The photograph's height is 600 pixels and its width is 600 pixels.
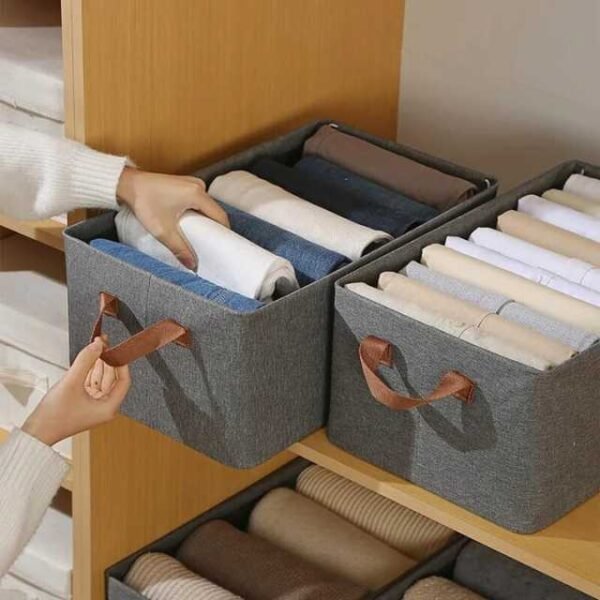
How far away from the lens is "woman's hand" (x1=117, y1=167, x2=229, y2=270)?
4.78 feet

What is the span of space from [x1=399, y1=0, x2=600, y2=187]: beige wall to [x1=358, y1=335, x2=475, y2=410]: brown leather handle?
515 mm

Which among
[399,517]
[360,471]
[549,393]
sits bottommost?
[399,517]

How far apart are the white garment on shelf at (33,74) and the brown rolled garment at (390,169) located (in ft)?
0.99

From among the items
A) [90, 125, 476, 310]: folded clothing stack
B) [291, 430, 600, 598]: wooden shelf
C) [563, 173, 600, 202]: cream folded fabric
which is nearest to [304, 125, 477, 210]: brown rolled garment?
[90, 125, 476, 310]: folded clothing stack

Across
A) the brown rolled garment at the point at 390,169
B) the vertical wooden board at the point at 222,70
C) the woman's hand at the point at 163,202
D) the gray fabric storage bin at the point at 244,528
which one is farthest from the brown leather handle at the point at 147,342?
the gray fabric storage bin at the point at 244,528

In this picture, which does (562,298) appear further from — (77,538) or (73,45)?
(77,538)

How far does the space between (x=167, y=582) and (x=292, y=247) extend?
491 millimetres

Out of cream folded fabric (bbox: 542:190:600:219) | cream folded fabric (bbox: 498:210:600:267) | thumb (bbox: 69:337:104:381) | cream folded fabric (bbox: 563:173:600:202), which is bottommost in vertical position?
thumb (bbox: 69:337:104:381)

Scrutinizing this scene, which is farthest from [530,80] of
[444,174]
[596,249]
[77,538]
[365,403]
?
[77,538]

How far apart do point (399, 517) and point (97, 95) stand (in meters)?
0.70

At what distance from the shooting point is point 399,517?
72.4 inches

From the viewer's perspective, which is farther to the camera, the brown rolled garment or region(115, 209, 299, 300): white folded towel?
the brown rolled garment

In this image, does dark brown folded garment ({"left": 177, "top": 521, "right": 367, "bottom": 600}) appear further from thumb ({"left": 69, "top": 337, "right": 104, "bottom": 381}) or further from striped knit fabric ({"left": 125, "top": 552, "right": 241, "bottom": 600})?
thumb ({"left": 69, "top": 337, "right": 104, "bottom": 381})

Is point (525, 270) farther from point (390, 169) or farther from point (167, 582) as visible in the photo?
point (167, 582)
